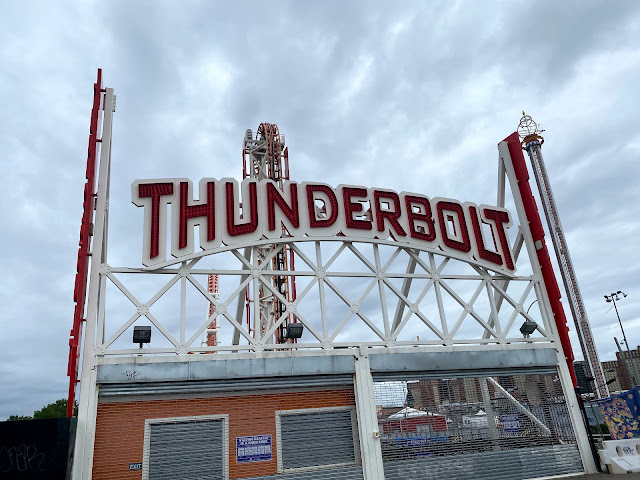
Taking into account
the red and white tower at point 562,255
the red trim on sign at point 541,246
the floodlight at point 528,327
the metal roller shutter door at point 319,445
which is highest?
the red and white tower at point 562,255

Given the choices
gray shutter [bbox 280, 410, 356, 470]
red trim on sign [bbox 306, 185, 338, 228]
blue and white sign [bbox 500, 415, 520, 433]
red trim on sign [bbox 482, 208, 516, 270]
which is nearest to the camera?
gray shutter [bbox 280, 410, 356, 470]

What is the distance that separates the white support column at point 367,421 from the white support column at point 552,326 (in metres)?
7.07

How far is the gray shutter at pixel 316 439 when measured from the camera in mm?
12586

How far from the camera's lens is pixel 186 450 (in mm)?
11891

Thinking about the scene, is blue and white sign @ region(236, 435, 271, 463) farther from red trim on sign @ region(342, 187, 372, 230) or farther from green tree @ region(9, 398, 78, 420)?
green tree @ region(9, 398, 78, 420)

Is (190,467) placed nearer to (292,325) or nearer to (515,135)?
(292,325)

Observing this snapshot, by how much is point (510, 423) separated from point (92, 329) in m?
13.0

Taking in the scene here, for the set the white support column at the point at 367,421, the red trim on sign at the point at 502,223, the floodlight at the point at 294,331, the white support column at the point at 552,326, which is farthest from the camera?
the red trim on sign at the point at 502,223

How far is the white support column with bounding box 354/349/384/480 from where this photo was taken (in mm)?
12766

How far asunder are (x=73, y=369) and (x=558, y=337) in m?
15.4

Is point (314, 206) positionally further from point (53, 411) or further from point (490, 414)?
point (53, 411)

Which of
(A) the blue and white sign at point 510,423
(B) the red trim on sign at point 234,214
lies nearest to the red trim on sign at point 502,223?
(A) the blue and white sign at point 510,423

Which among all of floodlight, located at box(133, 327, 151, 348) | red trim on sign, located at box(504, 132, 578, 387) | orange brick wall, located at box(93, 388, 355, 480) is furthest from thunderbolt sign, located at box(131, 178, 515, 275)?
orange brick wall, located at box(93, 388, 355, 480)

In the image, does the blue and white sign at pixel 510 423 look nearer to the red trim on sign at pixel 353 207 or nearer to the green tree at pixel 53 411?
the red trim on sign at pixel 353 207
